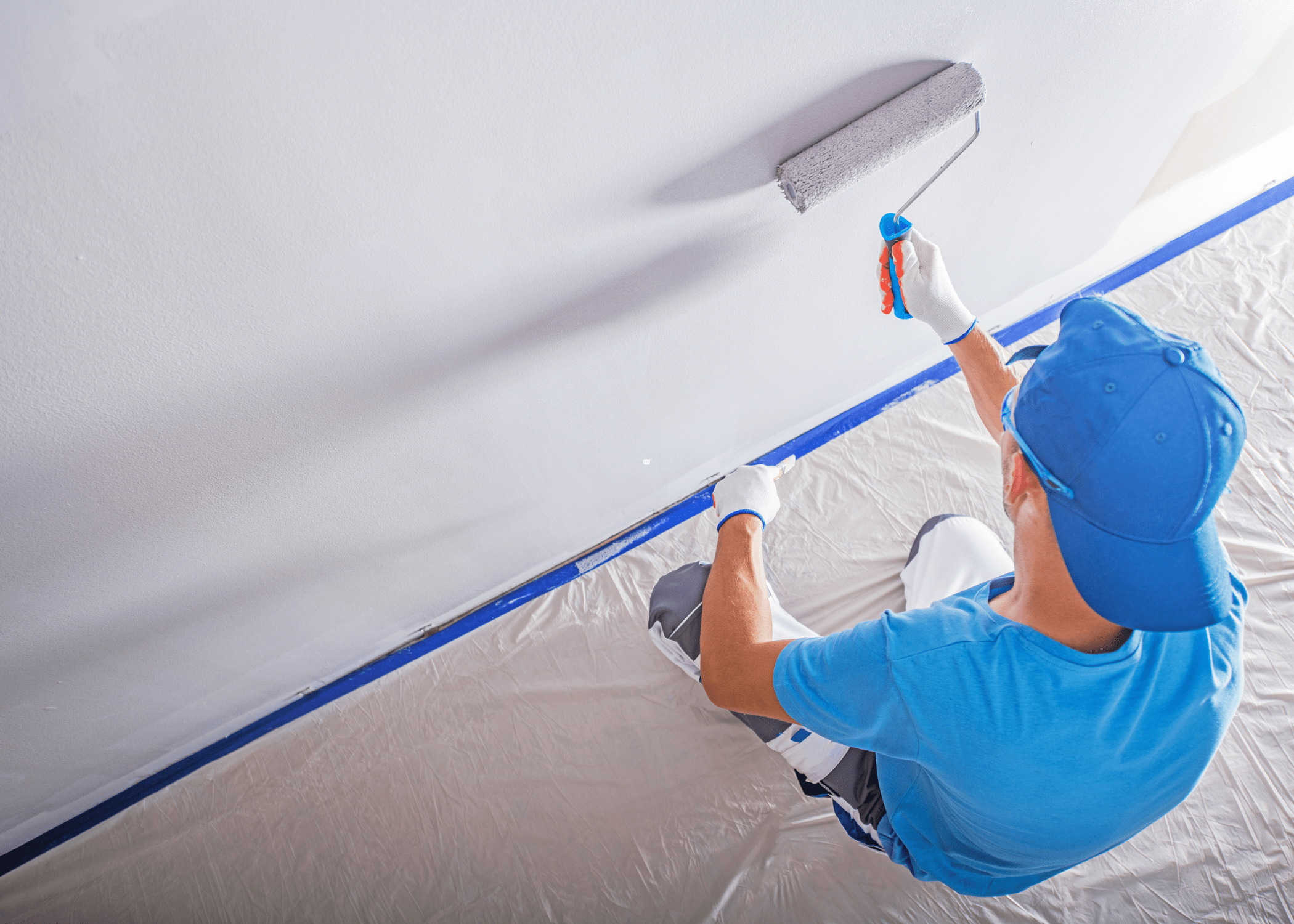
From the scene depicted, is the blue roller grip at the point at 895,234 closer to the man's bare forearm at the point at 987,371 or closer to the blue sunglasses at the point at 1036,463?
the man's bare forearm at the point at 987,371

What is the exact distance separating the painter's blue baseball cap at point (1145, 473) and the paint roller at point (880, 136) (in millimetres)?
347

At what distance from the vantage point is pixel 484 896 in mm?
1106

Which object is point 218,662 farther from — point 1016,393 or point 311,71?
point 1016,393

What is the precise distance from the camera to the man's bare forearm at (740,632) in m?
0.86

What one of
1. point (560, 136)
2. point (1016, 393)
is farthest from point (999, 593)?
point (560, 136)

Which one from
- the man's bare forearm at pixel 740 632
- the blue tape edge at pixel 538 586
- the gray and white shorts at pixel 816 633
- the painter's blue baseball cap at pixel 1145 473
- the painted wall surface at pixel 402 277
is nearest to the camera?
the painted wall surface at pixel 402 277

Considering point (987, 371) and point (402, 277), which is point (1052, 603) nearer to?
point (987, 371)

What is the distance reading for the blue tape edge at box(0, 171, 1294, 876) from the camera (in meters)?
1.26

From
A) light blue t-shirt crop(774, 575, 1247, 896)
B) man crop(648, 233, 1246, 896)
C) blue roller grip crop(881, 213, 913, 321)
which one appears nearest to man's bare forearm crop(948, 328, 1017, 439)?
blue roller grip crop(881, 213, 913, 321)

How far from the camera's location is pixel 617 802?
116 cm

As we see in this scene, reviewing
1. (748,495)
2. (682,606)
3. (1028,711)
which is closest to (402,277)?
(748,495)

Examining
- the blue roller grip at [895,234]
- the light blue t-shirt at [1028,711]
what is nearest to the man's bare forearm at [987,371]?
the blue roller grip at [895,234]

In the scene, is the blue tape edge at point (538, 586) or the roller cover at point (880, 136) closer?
the roller cover at point (880, 136)

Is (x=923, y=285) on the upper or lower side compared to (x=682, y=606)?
upper
